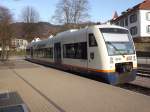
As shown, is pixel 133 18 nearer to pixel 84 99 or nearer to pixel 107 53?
pixel 107 53

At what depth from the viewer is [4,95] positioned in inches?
472

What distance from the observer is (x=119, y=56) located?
15.3 metres

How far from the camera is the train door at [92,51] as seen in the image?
15.8 meters

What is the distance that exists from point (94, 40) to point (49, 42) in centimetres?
1353

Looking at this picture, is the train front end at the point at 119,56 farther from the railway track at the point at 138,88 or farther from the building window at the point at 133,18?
the building window at the point at 133,18

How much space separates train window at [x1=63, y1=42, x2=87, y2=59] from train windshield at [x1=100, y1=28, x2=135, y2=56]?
1.85 meters

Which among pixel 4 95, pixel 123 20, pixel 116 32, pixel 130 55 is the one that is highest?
pixel 123 20

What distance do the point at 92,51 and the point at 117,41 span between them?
135 cm

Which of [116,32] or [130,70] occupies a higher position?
[116,32]

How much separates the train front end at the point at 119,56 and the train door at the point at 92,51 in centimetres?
65

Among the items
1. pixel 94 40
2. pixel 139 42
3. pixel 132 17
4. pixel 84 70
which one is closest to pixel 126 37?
pixel 94 40

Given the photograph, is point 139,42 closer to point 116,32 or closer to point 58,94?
point 116,32

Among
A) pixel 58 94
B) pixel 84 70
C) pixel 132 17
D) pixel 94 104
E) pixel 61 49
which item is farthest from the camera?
pixel 132 17

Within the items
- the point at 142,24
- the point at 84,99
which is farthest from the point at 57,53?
the point at 142,24
